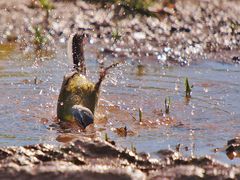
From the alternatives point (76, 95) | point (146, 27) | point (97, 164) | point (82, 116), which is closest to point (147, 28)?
point (146, 27)

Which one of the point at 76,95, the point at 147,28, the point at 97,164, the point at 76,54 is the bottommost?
the point at 97,164

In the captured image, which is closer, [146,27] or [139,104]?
[139,104]

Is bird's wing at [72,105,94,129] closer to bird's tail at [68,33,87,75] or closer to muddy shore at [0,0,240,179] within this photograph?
bird's tail at [68,33,87,75]

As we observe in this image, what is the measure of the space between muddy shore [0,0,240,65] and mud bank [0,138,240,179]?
176 inches

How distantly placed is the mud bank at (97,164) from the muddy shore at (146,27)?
446 cm

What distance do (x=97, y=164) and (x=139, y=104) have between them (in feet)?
9.09

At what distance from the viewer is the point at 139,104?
6.95 meters

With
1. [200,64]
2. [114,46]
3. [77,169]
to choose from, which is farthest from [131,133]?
[114,46]

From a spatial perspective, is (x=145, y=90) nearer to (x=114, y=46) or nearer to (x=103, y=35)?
(x=114, y=46)

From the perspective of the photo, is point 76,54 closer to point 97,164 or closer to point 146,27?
point 97,164

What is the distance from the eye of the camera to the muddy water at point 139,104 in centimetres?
575

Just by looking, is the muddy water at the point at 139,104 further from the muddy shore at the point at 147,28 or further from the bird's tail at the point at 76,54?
the muddy shore at the point at 147,28

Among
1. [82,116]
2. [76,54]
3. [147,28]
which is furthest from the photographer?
[147,28]

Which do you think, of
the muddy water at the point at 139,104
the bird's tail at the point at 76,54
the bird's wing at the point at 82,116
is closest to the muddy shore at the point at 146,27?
the muddy water at the point at 139,104
